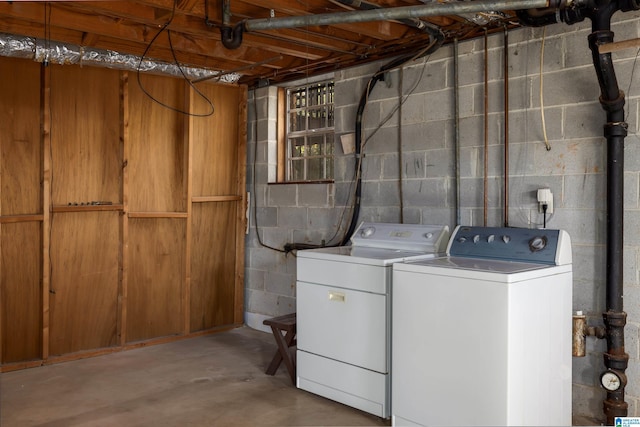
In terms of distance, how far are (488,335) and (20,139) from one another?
3.28 meters

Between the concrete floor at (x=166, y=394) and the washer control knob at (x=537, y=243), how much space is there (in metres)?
1.23

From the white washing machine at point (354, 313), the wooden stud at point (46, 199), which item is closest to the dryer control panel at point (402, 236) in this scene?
the white washing machine at point (354, 313)

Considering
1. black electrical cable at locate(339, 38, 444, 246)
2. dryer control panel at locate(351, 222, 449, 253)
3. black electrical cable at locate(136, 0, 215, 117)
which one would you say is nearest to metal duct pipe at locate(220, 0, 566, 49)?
black electrical cable at locate(136, 0, 215, 117)

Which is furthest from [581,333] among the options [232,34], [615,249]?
[232,34]

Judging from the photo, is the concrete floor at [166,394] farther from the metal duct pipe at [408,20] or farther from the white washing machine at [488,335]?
the metal duct pipe at [408,20]

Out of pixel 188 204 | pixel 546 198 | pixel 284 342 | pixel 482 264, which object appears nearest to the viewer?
pixel 482 264

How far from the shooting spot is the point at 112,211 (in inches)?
165

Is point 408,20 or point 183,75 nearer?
point 408,20

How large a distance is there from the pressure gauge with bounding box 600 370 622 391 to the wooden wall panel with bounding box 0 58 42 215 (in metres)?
3.68

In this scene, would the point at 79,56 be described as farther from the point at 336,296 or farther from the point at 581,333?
the point at 581,333

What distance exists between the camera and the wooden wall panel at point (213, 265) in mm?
4688

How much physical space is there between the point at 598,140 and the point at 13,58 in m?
3.69

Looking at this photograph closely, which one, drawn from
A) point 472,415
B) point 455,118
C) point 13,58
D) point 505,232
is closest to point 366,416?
point 472,415

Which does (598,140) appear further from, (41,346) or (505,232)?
(41,346)
